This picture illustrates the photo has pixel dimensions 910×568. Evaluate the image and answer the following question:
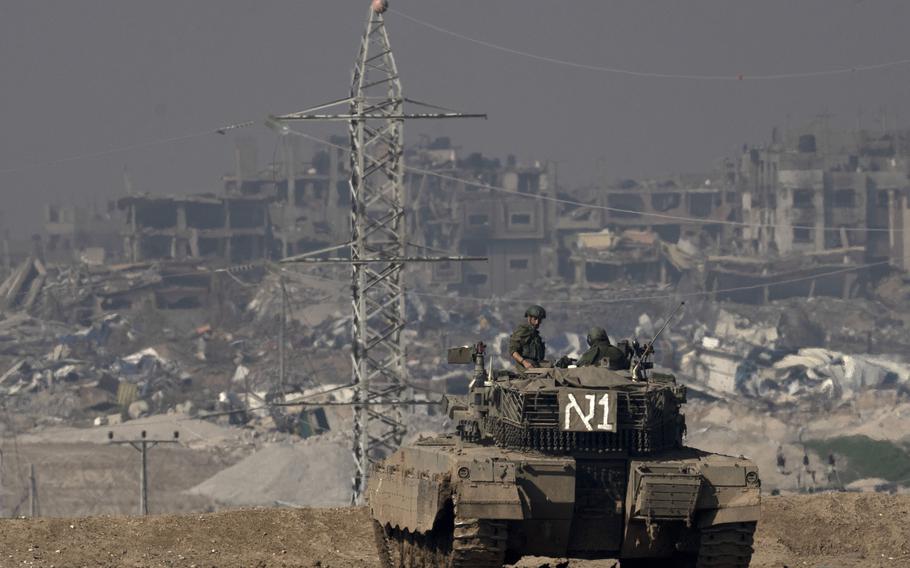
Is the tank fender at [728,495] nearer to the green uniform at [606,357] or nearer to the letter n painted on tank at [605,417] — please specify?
the letter n painted on tank at [605,417]

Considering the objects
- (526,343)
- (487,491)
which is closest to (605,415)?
(487,491)

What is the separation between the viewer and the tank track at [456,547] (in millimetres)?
20250

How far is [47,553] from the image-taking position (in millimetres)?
25016

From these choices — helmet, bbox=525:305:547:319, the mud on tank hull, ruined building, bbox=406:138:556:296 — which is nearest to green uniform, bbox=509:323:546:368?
helmet, bbox=525:305:547:319

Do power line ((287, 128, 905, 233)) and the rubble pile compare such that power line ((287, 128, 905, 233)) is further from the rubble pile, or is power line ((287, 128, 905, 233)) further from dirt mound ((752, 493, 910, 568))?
dirt mound ((752, 493, 910, 568))

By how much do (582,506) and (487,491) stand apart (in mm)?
1406

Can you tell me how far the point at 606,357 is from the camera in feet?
75.9

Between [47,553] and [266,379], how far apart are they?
103 m

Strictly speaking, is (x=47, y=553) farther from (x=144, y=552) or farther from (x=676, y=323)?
(x=676, y=323)

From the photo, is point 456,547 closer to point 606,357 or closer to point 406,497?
point 406,497

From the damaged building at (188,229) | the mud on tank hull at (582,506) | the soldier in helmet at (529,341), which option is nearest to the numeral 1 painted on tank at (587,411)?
the mud on tank hull at (582,506)

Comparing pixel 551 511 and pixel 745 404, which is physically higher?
pixel 551 511

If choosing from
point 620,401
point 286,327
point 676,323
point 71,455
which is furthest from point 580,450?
point 676,323

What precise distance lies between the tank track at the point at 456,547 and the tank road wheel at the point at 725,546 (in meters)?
2.17
